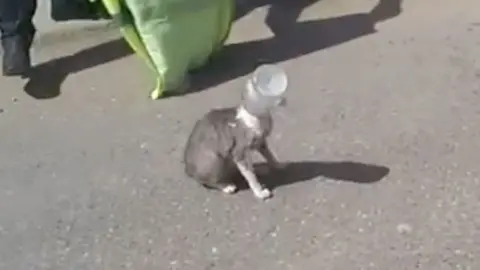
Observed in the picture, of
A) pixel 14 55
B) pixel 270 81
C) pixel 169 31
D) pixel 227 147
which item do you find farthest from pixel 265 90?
pixel 14 55

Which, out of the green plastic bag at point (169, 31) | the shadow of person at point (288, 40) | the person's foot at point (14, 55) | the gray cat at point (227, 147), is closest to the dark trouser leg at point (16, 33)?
the person's foot at point (14, 55)

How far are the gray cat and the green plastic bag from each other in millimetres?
439

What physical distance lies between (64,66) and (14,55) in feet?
0.49

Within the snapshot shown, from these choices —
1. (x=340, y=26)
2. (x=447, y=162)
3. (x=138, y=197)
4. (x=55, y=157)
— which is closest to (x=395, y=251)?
(x=447, y=162)

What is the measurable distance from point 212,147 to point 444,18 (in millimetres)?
980

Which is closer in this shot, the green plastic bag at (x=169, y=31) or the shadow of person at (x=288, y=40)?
the green plastic bag at (x=169, y=31)

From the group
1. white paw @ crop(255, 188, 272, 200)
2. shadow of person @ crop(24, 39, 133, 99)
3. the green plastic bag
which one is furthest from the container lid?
shadow of person @ crop(24, 39, 133, 99)

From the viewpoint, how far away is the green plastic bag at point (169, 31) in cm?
247

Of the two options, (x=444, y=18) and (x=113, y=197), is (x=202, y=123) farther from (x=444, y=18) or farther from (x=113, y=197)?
(x=444, y=18)

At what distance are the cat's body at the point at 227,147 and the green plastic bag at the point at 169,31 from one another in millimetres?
438

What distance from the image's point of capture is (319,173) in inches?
85.4

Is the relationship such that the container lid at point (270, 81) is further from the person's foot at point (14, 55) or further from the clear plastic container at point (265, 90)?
the person's foot at point (14, 55)

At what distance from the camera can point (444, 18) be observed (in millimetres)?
2783

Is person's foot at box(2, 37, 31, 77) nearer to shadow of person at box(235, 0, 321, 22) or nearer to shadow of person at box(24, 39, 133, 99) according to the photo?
shadow of person at box(24, 39, 133, 99)
